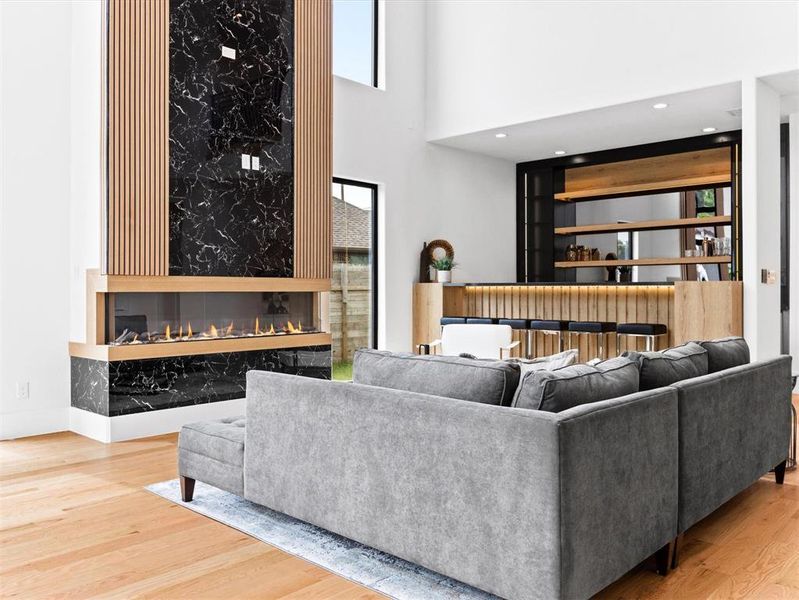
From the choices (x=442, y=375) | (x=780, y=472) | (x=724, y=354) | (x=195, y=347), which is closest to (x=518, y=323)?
(x=195, y=347)

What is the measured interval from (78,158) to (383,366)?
3684 millimetres

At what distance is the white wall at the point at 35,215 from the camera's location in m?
5.08

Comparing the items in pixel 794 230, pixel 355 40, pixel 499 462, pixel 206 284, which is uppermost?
pixel 355 40

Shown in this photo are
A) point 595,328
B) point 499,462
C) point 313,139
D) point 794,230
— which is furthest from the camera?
point 794,230

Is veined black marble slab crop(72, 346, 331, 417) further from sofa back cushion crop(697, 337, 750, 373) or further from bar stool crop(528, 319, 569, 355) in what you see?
sofa back cushion crop(697, 337, 750, 373)

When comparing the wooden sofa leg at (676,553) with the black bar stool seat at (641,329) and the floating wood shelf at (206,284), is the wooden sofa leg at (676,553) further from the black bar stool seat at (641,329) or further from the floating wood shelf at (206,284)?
the black bar stool seat at (641,329)

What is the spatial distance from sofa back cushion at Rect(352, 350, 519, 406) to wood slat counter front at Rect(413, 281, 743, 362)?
4.23 metres

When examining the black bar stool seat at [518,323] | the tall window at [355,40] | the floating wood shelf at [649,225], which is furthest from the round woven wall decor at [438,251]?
the tall window at [355,40]

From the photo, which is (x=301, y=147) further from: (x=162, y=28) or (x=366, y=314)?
(x=366, y=314)

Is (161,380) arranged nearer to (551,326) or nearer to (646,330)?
(551,326)

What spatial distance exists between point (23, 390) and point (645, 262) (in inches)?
267

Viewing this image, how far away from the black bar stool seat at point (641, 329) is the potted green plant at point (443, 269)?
78.9 inches

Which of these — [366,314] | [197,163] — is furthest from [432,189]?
[197,163]

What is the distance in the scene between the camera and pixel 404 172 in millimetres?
7984
